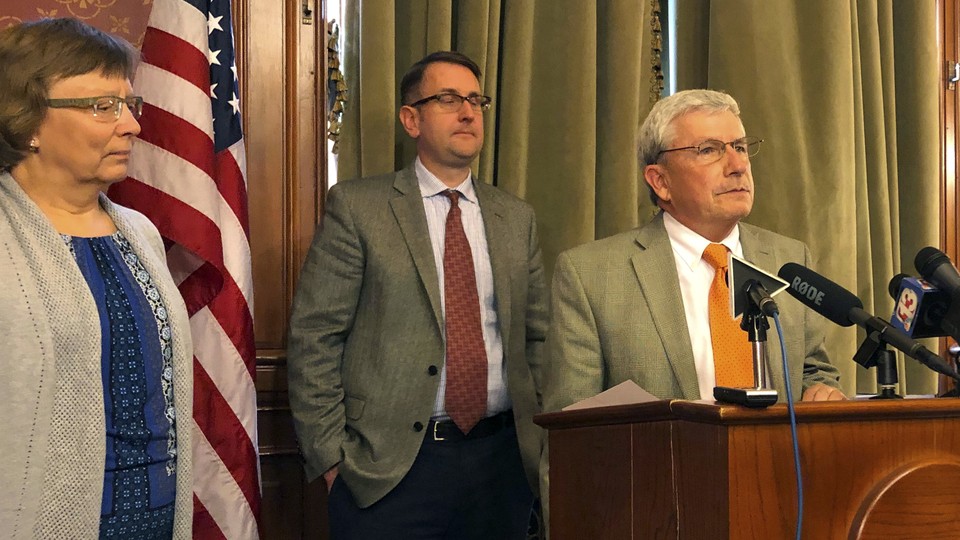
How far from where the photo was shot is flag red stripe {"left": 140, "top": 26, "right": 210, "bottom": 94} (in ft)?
9.55

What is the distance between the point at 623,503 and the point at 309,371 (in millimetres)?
1322

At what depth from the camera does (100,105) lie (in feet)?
7.36

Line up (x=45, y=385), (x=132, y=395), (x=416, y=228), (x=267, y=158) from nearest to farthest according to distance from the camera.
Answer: (x=45, y=385), (x=132, y=395), (x=416, y=228), (x=267, y=158)

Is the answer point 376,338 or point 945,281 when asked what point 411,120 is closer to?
point 376,338

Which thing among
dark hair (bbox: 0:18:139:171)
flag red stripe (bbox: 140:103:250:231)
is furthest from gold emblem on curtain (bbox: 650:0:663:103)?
dark hair (bbox: 0:18:139:171)

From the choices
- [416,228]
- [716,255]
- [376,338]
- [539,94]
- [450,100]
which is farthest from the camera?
[539,94]

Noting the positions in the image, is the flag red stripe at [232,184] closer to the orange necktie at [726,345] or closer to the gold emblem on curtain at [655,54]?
the orange necktie at [726,345]

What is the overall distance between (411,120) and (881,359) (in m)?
1.87

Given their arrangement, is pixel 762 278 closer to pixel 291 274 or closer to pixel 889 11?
pixel 291 274

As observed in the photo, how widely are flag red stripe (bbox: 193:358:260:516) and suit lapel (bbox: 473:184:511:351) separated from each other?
0.80m

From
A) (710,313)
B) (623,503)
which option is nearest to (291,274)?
(710,313)

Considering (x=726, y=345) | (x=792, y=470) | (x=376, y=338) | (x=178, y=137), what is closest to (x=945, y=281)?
(x=792, y=470)

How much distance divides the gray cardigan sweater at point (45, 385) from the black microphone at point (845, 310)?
1.29 m

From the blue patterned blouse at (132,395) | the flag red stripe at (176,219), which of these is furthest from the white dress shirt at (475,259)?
the blue patterned blouse at (132,395)
